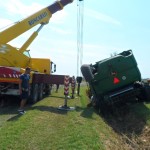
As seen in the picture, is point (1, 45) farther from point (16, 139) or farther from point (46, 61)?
point (16, 139)

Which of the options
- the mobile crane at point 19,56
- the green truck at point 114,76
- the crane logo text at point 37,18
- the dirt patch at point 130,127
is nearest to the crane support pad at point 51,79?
the mobile crane at point 19,56

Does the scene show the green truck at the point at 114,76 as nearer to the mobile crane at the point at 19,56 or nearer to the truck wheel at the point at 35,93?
the mobile crane at the point at 19,56

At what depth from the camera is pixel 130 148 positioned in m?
8.87

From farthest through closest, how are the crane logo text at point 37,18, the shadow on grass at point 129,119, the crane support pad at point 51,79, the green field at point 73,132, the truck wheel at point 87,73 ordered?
the crane logo text at point 37,18 < the crane support pad at point 51,79 < the truck wheel at point 87,73 < the shadow on grass at point 129,119 < the green field at point 73,132

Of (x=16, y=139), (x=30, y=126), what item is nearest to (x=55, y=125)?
(x=30, y=126)

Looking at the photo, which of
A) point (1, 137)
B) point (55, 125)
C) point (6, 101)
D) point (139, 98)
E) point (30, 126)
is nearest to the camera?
point (1, 137)

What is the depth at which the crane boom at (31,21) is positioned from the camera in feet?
53.2

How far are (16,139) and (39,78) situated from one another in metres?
8.78

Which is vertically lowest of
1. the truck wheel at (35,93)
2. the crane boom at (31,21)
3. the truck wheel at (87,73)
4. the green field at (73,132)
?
the green field at (73,132)

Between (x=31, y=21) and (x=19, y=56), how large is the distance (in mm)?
2068

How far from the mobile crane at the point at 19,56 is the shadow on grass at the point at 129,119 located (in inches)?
161

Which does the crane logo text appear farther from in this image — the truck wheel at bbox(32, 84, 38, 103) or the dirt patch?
the dirt patch

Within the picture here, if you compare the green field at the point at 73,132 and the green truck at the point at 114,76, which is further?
the green truck at the point at 114,76

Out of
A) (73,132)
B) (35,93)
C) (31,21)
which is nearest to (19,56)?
(35,93)
